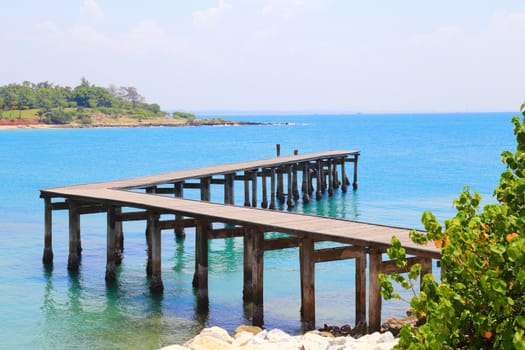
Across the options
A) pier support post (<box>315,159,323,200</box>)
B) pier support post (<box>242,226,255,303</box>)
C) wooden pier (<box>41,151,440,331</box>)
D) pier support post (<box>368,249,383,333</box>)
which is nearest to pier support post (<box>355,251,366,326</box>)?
wooden pier (<box>41,151,440,331</box>)

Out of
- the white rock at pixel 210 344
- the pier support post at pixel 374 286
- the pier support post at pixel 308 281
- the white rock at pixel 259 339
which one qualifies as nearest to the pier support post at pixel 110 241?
the pier support post at pixel 308 281

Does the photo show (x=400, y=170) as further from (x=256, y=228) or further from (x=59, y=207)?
(x=256, y=228)

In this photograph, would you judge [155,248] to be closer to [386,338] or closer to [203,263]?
[203,263]

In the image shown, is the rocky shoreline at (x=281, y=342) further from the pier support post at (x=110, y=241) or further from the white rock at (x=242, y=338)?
the pier support post at (x=110, y=241)

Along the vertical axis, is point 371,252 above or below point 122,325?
above

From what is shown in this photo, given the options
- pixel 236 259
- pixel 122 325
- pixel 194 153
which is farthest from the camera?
pixel 194 153

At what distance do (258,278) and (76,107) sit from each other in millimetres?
162606

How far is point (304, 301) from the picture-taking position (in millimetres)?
14852

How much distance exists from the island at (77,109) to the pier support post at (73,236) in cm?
13902

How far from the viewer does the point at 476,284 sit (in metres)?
5.39

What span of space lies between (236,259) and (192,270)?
7.11ft

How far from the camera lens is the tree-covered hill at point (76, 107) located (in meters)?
160

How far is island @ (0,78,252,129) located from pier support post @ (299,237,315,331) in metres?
147

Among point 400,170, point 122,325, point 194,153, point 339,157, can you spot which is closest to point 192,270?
point 122,325
